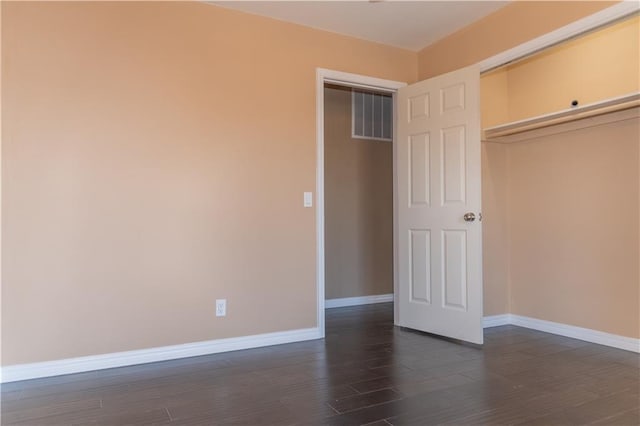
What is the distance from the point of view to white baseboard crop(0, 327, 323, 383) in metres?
2.41

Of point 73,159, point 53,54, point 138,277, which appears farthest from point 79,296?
point 53,54

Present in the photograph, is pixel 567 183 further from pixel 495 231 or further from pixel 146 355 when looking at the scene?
pixel 146 355

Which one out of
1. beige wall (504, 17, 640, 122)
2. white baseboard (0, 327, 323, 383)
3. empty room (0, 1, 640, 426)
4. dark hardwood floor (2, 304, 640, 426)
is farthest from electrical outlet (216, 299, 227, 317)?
beige wall (504, 17, 640, 122)

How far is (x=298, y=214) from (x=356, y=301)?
197cm

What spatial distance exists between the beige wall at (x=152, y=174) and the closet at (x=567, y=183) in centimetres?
168

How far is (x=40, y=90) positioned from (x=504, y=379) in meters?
3.24

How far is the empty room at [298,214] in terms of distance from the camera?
90.6 inches

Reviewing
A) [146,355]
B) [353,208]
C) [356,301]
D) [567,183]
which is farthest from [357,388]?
[353,208]

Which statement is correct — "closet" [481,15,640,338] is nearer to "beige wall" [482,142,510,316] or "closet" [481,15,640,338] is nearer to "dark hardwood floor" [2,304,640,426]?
"beige wall" [482,142,510,316]

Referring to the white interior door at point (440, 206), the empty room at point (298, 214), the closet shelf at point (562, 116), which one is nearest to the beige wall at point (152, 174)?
the empty room at point (298, 214)

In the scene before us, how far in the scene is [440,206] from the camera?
3.28 meters

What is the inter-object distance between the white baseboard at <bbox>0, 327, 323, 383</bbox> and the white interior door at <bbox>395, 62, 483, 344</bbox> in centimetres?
96

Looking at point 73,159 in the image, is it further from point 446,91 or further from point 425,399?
point 446,91

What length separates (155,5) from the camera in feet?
9.13
